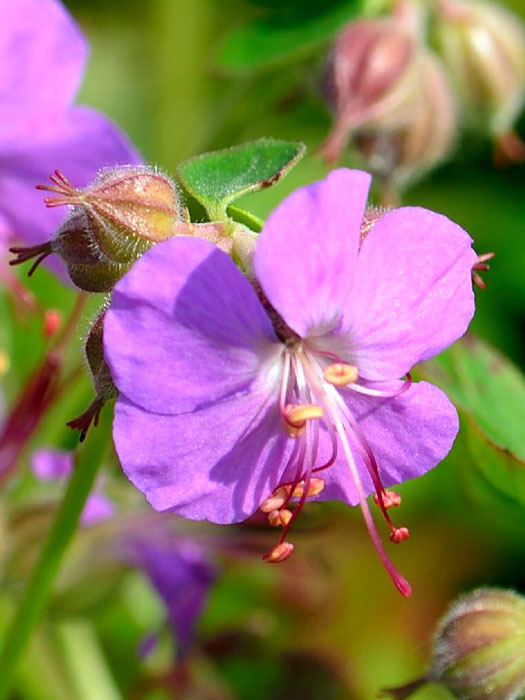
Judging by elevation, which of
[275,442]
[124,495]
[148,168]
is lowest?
[124,495]

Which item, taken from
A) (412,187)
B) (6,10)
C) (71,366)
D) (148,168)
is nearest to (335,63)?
(6,10)

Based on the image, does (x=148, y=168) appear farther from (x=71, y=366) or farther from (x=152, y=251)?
Answer: (x=71, y=366)

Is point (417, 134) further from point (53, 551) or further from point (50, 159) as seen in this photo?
point (53, 551)

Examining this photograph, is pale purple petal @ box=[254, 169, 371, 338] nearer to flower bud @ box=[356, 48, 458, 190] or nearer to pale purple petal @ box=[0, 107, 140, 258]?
pale purple petal @ box=[0, 107, 140, 258]

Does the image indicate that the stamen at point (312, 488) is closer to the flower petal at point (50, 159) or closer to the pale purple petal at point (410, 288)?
the pale purple petal at point (410, 288)

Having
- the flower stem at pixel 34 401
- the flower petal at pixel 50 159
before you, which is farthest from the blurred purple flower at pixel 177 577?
the flower petal at pixel 50 159

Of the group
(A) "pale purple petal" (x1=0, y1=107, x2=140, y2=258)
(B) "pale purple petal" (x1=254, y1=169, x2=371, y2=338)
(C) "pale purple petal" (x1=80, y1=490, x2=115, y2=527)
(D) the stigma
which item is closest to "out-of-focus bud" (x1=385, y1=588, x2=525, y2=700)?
(D) the stigma

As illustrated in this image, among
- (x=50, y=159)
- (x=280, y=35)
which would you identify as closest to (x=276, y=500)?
(x=50, y=159)
